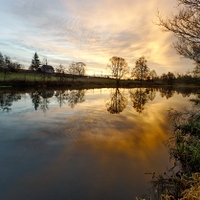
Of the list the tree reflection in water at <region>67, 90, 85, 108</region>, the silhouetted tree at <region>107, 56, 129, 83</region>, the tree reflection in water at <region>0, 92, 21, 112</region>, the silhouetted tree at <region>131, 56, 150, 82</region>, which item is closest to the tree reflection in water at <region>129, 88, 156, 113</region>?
the tree reflection in water at <region>67, 90, 85, 108</region>

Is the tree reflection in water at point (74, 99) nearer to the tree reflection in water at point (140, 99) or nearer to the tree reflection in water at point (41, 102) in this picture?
the tree reflection in water at point (41, 102)

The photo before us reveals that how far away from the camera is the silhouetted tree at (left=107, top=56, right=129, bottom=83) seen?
71.1m

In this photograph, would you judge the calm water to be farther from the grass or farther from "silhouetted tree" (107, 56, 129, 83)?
"silhouetted tree" (107, 56, 129, 83)

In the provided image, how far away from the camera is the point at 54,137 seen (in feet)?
21.7

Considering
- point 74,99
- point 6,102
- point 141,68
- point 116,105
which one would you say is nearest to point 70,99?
point 74,99

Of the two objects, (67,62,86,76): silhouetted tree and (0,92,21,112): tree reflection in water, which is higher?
(67,62,86,76): silhouetted tree

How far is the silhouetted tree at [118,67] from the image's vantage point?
2800 inches

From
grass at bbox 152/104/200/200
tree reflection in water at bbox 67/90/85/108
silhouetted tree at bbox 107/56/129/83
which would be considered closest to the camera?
grass at bbox 152/104/200/200

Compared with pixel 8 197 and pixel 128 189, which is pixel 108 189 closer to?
pixel 128 189

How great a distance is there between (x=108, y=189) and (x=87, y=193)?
18.8 inches

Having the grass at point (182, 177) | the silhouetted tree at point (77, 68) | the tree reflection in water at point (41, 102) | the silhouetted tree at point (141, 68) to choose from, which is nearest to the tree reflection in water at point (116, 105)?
the tree reflection in water at point (41, 102)

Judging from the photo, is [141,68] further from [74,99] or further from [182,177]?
[182,177]

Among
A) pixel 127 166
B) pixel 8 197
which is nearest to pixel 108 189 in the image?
pixel 127 166

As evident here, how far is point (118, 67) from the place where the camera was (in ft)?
234
